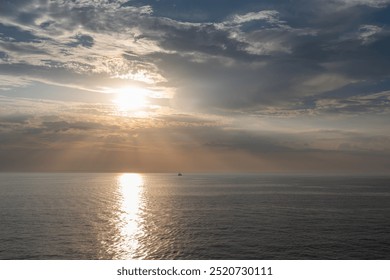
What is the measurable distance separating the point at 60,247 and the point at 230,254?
106 feet

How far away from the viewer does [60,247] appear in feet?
204

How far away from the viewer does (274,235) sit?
Answer: 70562 mm

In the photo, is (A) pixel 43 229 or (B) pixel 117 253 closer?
(B) pixel 117 253

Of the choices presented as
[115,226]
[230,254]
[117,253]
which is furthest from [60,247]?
[230,254]

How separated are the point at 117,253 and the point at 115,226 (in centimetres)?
2620
